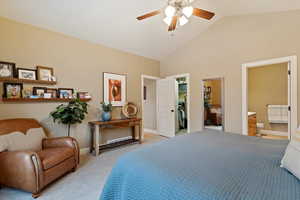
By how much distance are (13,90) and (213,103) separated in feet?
14.0

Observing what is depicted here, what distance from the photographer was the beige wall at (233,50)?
2.89 m

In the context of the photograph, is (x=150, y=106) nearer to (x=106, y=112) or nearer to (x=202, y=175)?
(x=106, y=112)

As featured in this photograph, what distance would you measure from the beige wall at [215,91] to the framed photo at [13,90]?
4.11m

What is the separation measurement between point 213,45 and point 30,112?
4362 mm

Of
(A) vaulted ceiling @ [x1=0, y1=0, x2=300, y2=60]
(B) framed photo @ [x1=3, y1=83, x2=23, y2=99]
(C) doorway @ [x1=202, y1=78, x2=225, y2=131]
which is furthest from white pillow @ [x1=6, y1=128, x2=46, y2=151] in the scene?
(C) doorway @ [x1=202, y1=78, x2=225, y2=131]

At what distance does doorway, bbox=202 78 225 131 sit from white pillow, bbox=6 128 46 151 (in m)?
3.72

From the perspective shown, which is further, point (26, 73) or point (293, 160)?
point (26, 73)

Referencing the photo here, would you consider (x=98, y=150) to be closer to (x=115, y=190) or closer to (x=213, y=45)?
(x=115, y=190)

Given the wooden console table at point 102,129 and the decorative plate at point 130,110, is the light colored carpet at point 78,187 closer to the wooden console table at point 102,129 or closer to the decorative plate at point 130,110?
the wooden console table at point 102,129

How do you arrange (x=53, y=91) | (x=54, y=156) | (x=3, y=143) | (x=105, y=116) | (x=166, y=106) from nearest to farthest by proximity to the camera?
(x=3, y=143)
(x=54, y=156)
(x=53, y=91)
(x=105, y=116)
(x=166, y=106)

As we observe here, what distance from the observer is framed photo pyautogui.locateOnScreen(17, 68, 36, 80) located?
2.52 m

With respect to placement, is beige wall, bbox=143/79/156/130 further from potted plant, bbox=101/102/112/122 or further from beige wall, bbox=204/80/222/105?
potted plant, bbox=101/102/112/122

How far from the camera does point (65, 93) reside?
3.05 metres

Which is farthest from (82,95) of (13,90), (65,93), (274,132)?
(274,132)
